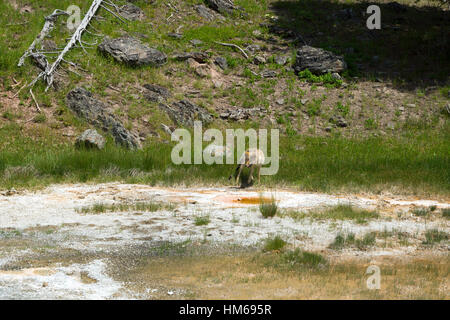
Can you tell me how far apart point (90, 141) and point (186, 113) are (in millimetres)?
5362

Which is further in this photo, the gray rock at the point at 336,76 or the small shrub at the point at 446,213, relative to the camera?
the gray rock at the point at 336,76

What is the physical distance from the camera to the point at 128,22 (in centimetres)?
2770

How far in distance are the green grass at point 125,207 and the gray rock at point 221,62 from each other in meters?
14.4

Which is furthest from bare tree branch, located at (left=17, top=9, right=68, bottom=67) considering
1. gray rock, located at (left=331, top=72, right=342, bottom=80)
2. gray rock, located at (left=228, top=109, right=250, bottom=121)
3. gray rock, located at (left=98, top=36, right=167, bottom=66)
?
gray rock, located at (left=331, top=72, right=342, bottom=80)

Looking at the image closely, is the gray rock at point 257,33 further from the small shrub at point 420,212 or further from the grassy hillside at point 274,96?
the small shrub at point 420,212

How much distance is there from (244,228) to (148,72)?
15090 mm

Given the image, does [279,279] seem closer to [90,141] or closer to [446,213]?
[446,213]

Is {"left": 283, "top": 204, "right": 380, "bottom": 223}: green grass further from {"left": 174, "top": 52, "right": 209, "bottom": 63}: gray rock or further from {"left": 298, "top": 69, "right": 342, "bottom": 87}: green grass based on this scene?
{"left": 174, "top": 52, "right": 209, "bottom": 63}: gray rock

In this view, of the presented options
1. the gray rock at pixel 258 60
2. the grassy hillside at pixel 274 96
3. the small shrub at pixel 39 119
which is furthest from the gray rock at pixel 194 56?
the small shrub at pixel 39 119

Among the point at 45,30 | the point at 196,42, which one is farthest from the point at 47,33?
the point at 196,42

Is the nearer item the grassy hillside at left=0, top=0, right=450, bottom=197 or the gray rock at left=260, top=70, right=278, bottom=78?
the grassy hillside at left=0, top=0, right=450, bottom=197

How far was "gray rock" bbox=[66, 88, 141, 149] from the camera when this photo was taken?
Answer: 19.5 meters

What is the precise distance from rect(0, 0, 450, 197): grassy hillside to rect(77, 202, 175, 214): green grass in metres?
2.77

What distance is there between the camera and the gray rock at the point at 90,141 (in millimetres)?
18359
